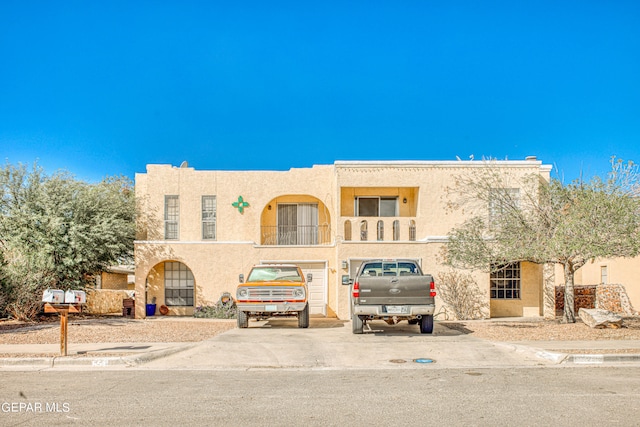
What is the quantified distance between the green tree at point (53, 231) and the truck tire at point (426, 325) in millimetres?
11958

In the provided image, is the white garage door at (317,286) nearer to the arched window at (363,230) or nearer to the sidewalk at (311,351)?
the arched window at (363,230)

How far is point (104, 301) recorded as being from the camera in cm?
2867

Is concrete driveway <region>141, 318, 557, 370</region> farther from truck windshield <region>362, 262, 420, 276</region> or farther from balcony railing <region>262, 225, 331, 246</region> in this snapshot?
balcony railing <region>262, 225, 331, 246</region>

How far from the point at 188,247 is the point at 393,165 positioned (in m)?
8.09

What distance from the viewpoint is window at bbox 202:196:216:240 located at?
23828mm

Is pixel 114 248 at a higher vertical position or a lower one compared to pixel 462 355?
higher

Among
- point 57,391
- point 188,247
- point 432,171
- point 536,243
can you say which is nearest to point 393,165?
point 432,171

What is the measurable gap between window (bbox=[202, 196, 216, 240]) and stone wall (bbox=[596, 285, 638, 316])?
1524 centimetres

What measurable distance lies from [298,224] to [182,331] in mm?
8736

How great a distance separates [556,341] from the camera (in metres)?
13.7

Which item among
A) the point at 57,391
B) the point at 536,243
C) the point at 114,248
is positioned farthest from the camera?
the point at 114,248

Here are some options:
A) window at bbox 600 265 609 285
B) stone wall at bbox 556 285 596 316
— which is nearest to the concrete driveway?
stone wall at bbox 556 285 596 316

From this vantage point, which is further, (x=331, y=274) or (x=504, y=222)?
(x=331, y=274)

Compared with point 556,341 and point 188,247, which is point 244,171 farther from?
point 556,341
